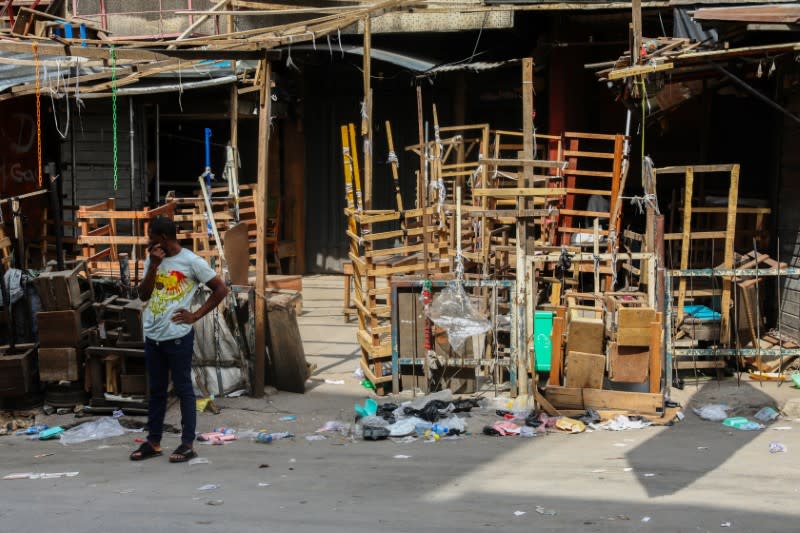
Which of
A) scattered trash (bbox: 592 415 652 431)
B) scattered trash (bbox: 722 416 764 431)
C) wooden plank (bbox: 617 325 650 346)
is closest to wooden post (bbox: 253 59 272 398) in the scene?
scattered trash (bbox: 592 415 652 431)

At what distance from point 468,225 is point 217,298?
5499mm

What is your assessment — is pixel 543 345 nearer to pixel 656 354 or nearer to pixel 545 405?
pixel 545 405

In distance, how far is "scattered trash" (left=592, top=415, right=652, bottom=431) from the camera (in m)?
8.34

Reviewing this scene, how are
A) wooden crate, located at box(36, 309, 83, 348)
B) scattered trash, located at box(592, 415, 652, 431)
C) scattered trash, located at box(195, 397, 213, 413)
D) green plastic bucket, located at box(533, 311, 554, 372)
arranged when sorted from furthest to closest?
green plastic bucket, located at box(533, 311, 554, 372) → scattered trash, located at box(195, 397, 213, 413) → wooden crate, located at box(36, 309, 83, 348) → scattered trash, located at box(592, 415, 652, 431)

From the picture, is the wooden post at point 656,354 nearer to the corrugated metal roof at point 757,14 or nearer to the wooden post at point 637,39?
the wooden post at point 637,39

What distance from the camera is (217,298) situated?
7.48 meters

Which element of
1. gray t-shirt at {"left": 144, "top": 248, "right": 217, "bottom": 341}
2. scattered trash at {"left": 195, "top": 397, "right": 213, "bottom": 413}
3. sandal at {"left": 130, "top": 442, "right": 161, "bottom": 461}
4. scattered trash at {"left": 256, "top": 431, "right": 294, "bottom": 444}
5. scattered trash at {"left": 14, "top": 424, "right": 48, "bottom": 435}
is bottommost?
scattered trash at {"left": 14, "top": 424, "right": 48, "bottom": 435}

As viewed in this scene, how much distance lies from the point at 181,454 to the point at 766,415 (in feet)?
16.7

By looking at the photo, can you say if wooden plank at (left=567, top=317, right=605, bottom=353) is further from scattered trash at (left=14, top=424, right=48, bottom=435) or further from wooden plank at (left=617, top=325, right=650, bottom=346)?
scattered trash at (left=14, top=424, right=48, bottom=435)

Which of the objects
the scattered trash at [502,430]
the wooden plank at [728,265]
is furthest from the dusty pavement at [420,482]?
the wooden plank at [728,265]

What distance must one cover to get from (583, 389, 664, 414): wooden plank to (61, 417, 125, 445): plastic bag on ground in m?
4.15

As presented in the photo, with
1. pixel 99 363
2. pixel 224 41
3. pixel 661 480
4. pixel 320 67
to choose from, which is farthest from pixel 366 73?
pixel 320 67

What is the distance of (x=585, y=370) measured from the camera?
8586 millimetres

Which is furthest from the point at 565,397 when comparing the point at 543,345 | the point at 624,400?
the point at 543,345
